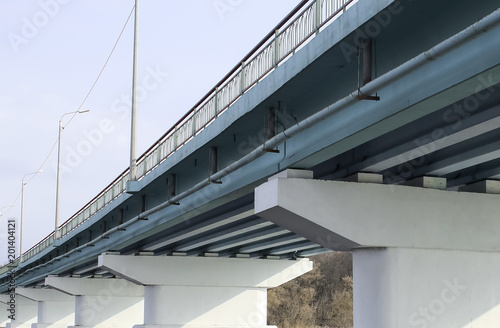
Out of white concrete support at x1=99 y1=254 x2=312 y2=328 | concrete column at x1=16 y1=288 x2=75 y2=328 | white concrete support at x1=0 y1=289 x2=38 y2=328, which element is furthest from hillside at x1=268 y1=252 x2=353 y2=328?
white concrete support at x1=99 y1=254 x2=312 y2=328

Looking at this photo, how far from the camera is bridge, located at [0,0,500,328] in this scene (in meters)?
10.5

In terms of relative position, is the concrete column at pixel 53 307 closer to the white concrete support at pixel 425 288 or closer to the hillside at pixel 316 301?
the hillside at pixel 316 301

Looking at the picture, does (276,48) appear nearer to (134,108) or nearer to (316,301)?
(134,108)

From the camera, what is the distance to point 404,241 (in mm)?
16031

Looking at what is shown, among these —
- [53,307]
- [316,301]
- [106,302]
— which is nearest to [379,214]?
[106,302]

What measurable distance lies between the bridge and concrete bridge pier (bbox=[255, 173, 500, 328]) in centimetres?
3

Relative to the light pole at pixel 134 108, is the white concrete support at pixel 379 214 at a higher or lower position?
lower

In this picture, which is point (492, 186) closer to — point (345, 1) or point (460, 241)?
point (460, 241)

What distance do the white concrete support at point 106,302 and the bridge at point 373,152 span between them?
1056 inches

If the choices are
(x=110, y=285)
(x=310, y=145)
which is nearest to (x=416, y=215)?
(x=310, y=145)

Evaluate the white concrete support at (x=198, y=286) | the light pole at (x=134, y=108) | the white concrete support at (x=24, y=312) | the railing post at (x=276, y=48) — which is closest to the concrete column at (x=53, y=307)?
the white concrete support at (x=24, y=312)

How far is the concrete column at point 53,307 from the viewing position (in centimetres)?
6788

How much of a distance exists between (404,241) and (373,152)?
1.99 meters

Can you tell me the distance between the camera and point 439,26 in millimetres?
10305
